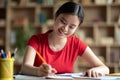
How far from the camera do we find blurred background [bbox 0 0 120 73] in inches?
218

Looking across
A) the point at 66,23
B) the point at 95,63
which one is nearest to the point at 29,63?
the point at 66,23

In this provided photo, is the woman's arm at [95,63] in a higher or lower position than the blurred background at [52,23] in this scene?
lower

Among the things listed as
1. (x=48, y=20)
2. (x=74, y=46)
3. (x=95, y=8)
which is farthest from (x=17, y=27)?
(x=74, y=46)

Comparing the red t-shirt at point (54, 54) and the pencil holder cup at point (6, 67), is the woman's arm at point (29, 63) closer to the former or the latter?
the red t-shirt at point (54, 54)

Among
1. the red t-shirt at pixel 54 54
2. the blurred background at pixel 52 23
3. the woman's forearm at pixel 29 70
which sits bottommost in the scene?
the woman's forearm at pixel 29 70

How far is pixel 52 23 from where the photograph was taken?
220 inches

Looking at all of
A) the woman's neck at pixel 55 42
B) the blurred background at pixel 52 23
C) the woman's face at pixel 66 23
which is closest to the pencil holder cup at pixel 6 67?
the woman's face at pixel 66 23

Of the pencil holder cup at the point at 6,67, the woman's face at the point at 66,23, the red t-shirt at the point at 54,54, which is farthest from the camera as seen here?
the red t-shirt at the point at 54,54

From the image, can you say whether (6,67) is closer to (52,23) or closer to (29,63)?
(29,63)

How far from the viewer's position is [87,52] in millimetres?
2182

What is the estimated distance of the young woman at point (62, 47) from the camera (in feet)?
6.28

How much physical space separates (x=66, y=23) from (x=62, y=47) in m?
0.26

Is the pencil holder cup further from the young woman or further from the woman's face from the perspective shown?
the woman's face

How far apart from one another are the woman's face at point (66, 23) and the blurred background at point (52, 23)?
11.5ft
